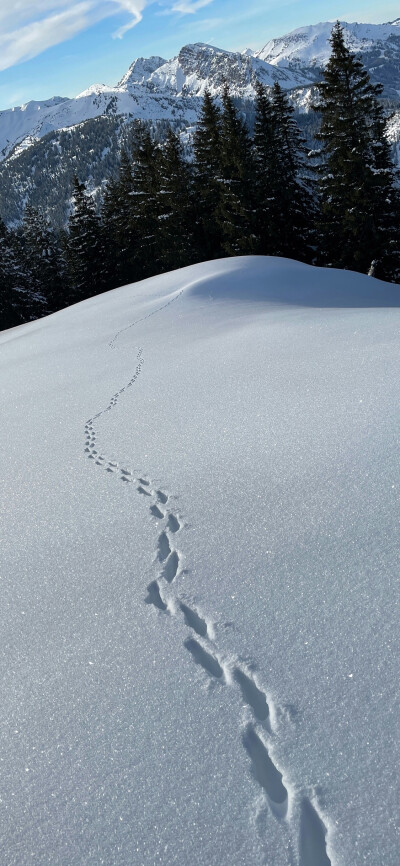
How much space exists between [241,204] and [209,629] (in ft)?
79.5

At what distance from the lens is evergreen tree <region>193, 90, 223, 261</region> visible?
26.5m

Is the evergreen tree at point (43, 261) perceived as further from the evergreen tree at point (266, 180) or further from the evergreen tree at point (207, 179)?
the evergreen tree at point (266, 180)

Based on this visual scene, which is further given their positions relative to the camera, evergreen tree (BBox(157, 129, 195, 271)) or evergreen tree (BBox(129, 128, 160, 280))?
evergreen tree (BBox(129, 128, 160, 280))

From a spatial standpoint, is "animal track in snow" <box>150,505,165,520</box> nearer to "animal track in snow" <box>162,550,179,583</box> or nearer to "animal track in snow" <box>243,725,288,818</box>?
"animal track in snow" <box>162,550,179,583</box>

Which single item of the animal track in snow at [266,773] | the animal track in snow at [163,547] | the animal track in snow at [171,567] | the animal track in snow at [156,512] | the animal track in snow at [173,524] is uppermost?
the animal track in snow at [156,512]

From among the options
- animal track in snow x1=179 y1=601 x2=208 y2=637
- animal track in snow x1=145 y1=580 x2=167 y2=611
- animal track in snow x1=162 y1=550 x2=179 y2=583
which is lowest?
animal track in snow x1=179 y1=601 x2=208 y2=637

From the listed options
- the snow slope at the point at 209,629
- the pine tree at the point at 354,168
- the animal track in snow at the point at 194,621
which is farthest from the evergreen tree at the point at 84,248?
the animal track in snow at the point at 194,621

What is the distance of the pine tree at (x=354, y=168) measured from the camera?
19.6m

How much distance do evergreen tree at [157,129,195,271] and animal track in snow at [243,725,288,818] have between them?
89.6ft

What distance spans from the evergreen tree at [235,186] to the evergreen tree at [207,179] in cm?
112

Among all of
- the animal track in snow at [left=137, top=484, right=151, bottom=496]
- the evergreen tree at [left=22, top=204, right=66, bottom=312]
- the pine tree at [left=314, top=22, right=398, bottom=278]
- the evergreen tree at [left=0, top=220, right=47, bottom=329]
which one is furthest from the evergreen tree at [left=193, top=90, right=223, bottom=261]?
the animal track in snow at [left=137, top=484, right=151, bottom=496]

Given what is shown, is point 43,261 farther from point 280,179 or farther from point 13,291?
point 280,179

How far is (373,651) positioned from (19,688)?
5.08ft

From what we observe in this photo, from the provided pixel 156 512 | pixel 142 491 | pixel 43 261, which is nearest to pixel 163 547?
pixel 156 512
